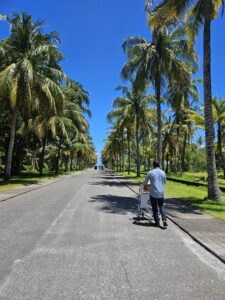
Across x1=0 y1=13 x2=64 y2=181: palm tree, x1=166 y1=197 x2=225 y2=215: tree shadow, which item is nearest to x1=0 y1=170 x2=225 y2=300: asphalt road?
x1=166 y1=197 x2=225 y2=215: tree shadow

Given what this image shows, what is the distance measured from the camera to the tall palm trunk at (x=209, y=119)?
14.9 meters

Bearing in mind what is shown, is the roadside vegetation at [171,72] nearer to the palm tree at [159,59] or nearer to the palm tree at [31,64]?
the palm tree at [159,59]


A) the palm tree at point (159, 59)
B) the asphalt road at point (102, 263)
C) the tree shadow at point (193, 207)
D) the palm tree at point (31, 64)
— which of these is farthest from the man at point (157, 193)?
the palm tree at point (31, 64)

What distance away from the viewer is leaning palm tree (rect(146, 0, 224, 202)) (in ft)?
49.3

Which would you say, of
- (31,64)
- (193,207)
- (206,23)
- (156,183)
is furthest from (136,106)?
(156,183)

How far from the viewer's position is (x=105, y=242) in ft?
23.6

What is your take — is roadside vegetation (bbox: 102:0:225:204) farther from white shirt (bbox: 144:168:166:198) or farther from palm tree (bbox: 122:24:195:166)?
white shirt (bbox: 144:168:166:198)

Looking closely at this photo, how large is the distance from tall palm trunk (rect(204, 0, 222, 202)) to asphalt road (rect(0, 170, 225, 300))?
6177 millimetres

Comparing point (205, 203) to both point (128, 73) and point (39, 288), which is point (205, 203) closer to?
point (39, 288)

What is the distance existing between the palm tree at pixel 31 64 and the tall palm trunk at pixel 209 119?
13709 mm

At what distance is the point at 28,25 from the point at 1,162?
2550cm

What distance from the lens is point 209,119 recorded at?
50.3ft

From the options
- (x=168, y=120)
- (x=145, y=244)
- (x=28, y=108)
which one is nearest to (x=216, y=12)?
(x=145, y=244)

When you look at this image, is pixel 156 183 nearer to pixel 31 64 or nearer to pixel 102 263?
pixel 102 263
